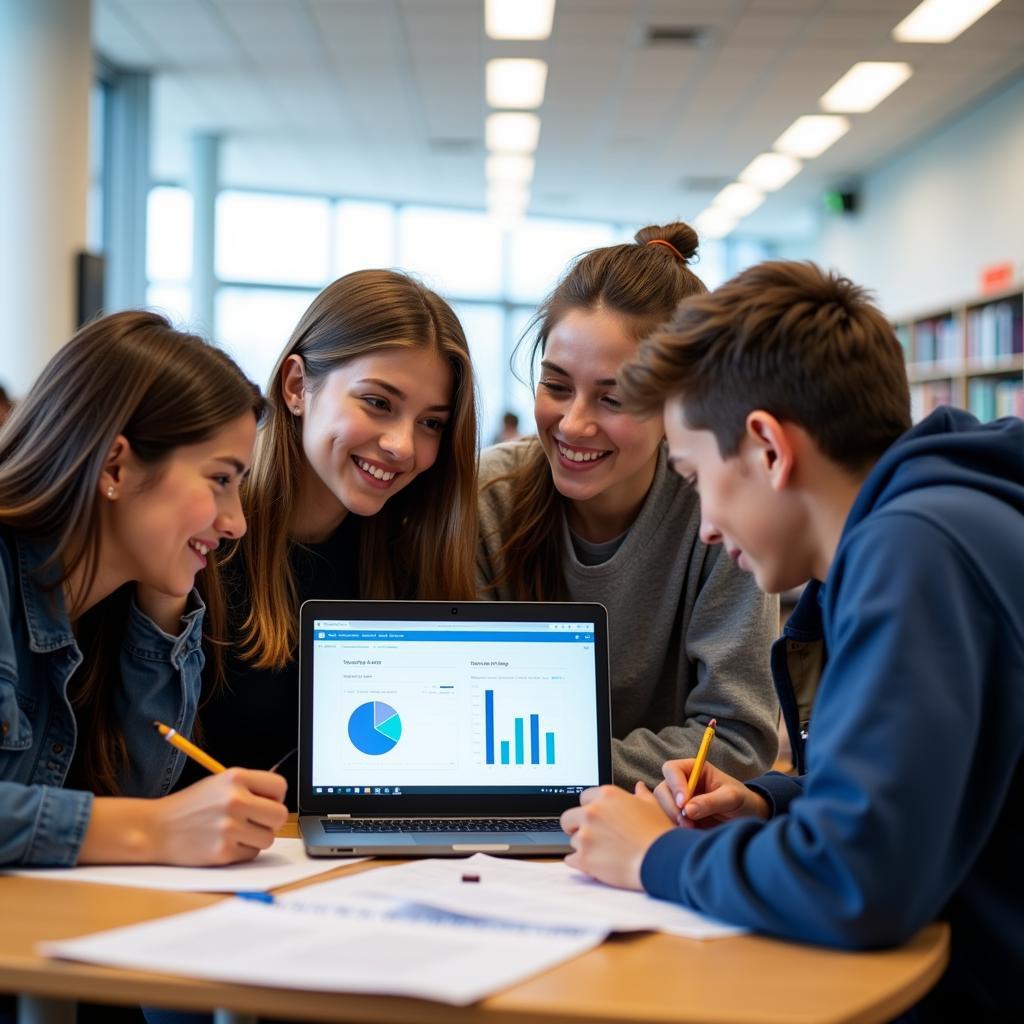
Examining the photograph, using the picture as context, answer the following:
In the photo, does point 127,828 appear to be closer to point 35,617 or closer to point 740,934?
point 35,617

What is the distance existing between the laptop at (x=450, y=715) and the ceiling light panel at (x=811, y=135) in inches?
263

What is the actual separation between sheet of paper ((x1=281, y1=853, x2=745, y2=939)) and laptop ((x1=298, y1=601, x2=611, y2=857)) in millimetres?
154

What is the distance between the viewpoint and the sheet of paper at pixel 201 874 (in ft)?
3.79

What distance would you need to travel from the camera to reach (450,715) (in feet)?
4.80

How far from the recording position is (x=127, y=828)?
48.7 inches

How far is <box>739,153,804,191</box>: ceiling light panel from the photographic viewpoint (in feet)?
27.8

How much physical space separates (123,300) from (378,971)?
21.9ft

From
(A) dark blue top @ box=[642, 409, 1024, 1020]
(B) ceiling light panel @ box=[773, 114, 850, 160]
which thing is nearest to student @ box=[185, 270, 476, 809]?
(A) dark blue top @ box=[642, 409, 1024, 1020]

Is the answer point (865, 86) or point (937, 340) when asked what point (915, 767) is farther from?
point (937, 340)

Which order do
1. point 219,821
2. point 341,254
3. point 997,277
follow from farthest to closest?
point 341,254 < point 997,277 < point 219,821

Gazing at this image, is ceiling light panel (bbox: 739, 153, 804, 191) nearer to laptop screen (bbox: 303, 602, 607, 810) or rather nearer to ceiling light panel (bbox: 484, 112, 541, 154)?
ceiling light panel (bbox: 484, 112, 541, 154)

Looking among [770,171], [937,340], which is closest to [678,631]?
[937,340]

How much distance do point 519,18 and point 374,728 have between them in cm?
507

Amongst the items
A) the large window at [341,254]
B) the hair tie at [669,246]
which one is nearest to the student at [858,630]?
the hair tie at [669,246]
